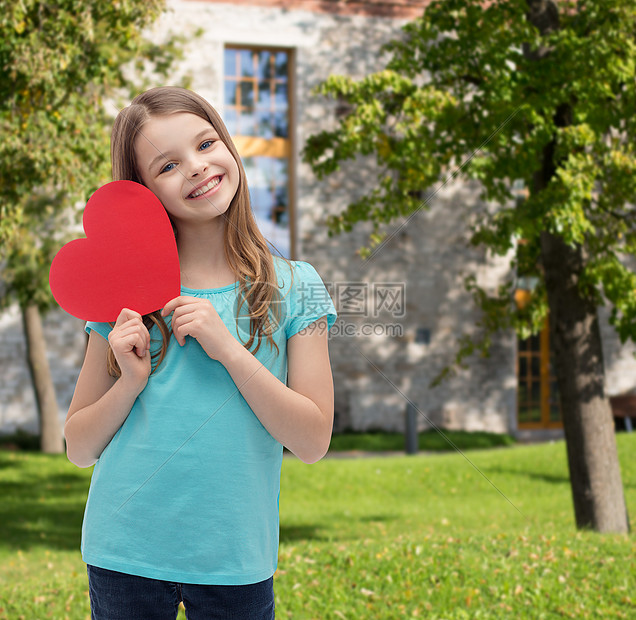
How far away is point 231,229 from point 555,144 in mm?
4715

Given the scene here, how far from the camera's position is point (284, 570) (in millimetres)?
3961

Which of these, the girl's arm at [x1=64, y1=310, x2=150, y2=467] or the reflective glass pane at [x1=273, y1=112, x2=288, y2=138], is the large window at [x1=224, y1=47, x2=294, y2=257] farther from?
the girl's arm at [x1=64, y1=310, x2=150, y2=467]

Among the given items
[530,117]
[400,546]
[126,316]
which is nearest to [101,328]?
[126,316]

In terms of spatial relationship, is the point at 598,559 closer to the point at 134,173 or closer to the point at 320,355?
the point at 320,355

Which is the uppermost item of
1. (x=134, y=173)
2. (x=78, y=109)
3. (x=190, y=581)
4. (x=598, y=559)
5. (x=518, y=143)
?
(x=78, y=109)

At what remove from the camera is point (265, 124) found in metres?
12.8

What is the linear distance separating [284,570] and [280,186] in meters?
9.83

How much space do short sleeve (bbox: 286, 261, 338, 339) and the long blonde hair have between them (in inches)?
1.3

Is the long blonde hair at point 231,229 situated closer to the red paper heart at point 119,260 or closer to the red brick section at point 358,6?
the red paper heart at point 119,260

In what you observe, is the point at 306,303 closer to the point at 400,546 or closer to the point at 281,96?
the point at 400,546

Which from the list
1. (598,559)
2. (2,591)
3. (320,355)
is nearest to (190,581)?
(320,355)

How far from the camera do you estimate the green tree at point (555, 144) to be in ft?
15.7

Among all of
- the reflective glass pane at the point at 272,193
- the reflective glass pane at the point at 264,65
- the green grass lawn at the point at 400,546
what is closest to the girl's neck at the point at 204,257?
the green grass lawn at the point at 400,546

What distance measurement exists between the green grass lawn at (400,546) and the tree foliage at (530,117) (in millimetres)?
1894
